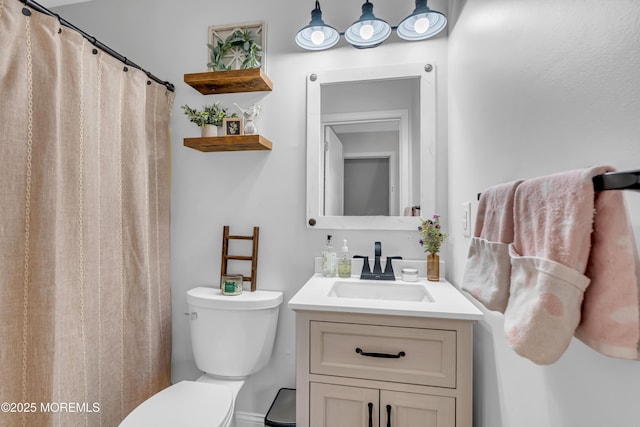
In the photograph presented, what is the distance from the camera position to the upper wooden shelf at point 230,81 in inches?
59.8

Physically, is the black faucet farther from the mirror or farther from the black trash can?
the black trash can

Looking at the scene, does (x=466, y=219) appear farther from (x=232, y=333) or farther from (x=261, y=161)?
(x=232, y=333)

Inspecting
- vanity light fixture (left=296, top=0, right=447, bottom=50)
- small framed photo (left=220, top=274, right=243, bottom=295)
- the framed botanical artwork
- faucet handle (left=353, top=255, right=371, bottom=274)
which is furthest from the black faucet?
the framed botanical artwork

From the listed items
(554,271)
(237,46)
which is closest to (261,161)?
(237,46)

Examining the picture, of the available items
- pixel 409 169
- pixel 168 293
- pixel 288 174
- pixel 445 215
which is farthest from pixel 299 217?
pixel 168 293

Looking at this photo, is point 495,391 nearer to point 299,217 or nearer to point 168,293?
point 299,217

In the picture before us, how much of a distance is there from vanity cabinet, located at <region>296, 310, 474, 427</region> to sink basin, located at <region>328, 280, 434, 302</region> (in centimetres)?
30

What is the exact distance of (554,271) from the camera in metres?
0.42

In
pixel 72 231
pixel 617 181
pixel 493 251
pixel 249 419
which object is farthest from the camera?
pixel 249 419

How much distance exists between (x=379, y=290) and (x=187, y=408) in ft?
2.94

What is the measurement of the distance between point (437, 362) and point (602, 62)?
0.89 meters

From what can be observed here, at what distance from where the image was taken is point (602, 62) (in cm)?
48

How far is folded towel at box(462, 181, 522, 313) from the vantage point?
1.90ft

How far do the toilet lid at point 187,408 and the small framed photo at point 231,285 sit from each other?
1.35 ft
